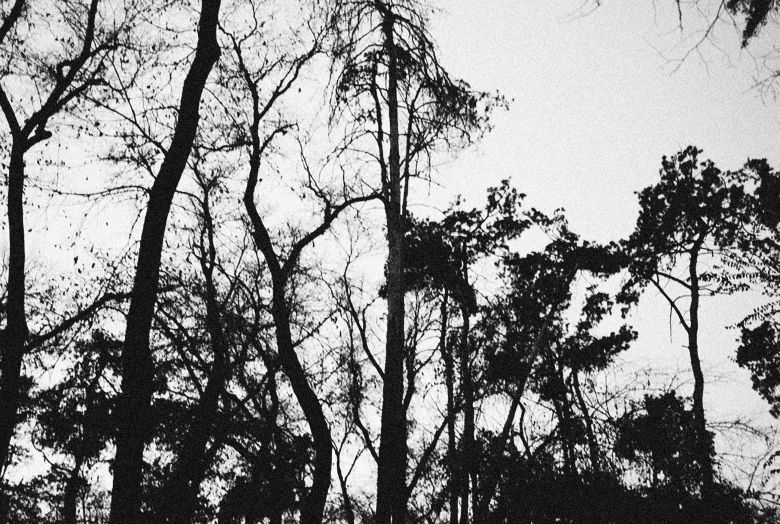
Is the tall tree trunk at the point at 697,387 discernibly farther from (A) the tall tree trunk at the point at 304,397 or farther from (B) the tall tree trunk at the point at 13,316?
(B) the tall tree trunk at the point at 13,316

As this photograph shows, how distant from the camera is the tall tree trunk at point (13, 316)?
240 inches

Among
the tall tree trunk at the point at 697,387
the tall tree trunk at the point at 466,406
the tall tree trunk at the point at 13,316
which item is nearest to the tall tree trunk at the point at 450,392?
the tall tree trunk at the point at 466,406

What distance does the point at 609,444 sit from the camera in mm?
7887

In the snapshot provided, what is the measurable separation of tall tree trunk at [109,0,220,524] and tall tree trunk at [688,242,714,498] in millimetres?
8367

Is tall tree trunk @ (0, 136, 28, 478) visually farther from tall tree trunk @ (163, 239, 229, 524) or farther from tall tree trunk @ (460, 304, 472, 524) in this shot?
tall tree trunk @ (460, 304, 472, 524)

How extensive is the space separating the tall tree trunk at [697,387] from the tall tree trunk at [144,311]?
837 cm

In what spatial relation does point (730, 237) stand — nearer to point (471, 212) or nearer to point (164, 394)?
point (471, 212)

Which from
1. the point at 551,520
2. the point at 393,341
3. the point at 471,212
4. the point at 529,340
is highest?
the point at 471,212

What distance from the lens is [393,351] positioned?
7.17 metres

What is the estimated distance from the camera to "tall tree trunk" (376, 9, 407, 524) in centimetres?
673

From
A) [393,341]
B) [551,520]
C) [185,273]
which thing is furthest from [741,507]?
[185,273]

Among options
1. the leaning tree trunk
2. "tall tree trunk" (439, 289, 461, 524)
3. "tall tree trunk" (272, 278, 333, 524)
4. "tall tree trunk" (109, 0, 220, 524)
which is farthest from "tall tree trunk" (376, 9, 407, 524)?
"tall tree trunk" (439, 289, 461, 524)

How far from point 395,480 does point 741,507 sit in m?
5.91

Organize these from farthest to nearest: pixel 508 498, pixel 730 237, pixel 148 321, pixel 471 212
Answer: pixel 471 212, pixel 730 237, pixel 508 498, pixel 148 321
